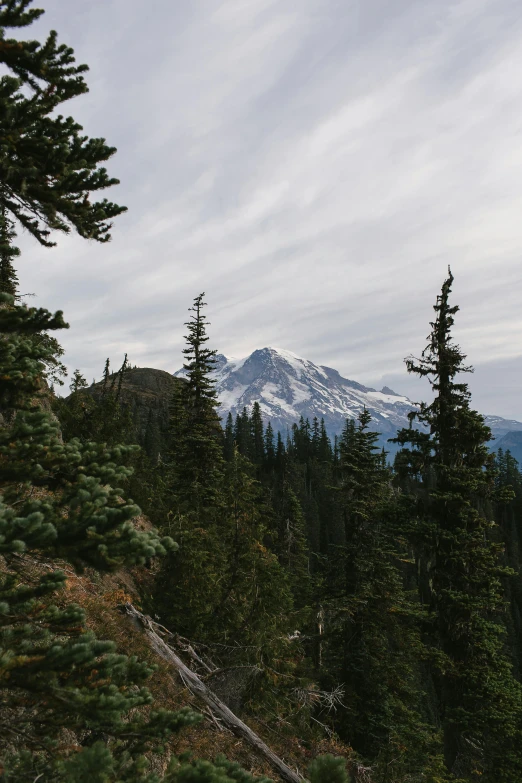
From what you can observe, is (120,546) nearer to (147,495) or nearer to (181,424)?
(147,495)

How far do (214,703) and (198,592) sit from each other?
4.71 m

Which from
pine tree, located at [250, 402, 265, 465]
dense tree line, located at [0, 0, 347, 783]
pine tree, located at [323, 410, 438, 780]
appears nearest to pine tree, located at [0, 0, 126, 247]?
dense tree line, located at [0, 0, 347, 783]

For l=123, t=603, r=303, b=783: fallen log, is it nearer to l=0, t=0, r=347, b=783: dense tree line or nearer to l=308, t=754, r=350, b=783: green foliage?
l=0, t=0, r=347, b=783: dense tree line

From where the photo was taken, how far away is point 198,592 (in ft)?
44.4

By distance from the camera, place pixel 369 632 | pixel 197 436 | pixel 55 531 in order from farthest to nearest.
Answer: pixel 197 436, pixel 369 632, pixel 55 531

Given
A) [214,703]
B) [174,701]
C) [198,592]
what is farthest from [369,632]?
[174,701]

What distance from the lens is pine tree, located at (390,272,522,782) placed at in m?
11.8

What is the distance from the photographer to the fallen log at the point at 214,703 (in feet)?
26.5

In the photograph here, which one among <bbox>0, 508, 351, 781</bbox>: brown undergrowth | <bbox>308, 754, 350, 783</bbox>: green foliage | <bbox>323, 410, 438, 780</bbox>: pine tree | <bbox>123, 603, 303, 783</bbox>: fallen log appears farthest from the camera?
<bbox>323, 410, 438, 780</bbox>: pine tree

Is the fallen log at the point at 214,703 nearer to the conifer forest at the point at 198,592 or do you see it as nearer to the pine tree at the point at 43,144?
the conifer forest at the point at 198,592

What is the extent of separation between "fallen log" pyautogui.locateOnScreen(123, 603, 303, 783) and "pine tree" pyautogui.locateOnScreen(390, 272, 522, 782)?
5722mm

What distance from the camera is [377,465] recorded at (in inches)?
774

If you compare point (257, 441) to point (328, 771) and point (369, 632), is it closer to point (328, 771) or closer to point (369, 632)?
point (369, 632)

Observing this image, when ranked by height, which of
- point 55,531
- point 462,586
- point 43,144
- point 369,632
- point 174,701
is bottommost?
point 369,632
